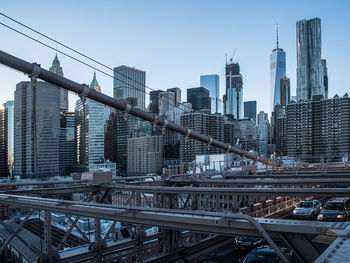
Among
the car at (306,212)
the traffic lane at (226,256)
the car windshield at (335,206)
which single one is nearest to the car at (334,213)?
the car windshield at (335,206)

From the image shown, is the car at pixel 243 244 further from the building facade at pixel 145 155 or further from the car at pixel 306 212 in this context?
the building facade at pixel 145 155

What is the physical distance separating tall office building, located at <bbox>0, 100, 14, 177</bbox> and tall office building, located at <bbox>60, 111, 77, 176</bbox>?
832 inches

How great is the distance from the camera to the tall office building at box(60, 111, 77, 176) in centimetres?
13400

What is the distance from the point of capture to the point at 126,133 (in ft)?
520

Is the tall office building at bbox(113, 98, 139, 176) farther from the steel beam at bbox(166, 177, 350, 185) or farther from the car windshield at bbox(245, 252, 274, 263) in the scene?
the car windshield at bbox(245, 252, 274, 263)

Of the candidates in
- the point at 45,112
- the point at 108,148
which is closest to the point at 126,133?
the point at 108,148

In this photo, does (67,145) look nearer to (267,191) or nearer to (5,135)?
(5,135)

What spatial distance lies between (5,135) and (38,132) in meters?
39.3

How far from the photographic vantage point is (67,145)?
468 ft

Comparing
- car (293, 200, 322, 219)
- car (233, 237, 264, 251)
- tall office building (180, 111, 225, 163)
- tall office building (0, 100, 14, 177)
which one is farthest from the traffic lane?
tall office building (0, 100, 14, 177)

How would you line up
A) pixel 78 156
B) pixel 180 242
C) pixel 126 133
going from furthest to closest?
pixel 126 133 < pixel 78 156 < pixel 180 242

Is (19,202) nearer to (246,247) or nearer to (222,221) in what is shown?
(222,221)

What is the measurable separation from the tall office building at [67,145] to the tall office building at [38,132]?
1320 cm

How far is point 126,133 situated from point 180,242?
149 meters
